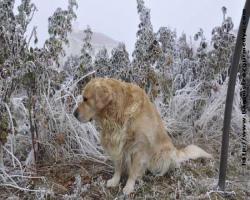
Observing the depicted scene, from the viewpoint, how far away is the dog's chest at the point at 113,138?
3855 millimetres

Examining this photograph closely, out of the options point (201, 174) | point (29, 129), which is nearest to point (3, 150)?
point (29, 129)

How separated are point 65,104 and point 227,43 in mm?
2475

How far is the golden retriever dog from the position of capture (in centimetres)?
381

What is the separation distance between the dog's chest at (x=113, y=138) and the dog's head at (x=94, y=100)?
148 mm

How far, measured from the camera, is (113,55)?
19.2ft

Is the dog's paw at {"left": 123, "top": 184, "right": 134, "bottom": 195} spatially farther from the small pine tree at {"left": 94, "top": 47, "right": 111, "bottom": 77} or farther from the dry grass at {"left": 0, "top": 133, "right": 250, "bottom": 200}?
the small pine tree at {"left": 94, "top": 47, "right": 111, "bottom": 77}

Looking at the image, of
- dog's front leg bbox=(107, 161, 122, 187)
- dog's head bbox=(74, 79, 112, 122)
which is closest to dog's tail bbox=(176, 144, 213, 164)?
dog's front leg bbox=(107, 161, 122, 187)

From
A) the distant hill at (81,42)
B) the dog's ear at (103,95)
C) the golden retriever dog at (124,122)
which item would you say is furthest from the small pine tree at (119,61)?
the dog's ear at (103,95)

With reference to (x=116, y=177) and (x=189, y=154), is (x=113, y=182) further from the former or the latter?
(x=189, y=154)

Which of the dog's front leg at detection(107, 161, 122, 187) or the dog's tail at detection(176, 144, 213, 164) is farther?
the dog's tail at detection(176, 144, 213, 164)

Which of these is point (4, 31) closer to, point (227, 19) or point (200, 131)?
point (200, 131)

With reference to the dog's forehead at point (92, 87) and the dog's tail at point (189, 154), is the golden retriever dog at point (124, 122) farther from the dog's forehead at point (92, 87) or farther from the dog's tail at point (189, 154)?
the dog's tail at point (189, 154)

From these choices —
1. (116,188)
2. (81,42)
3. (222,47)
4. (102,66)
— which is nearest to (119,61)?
(102,66)

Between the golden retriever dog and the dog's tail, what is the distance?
42 cm
